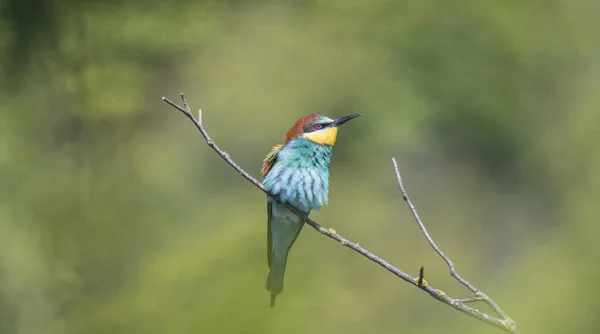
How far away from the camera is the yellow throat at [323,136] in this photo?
2.14 metres

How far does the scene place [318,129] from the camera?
2178 mm

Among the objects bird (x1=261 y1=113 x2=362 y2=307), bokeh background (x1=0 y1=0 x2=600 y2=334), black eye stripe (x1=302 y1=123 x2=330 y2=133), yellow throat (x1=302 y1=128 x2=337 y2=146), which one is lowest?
bird (x1=261 y1=113 x2=362 y2=307)

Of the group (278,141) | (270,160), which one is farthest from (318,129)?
(278,141)

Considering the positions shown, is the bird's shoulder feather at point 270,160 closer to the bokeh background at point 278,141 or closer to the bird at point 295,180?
the bird at point 295,180

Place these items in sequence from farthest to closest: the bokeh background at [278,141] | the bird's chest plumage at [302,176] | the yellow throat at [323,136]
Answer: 1. the bokeh background at [278,141]
2. the yellow throat at [323,136]
3. the bird's chest plumage at [302,176]

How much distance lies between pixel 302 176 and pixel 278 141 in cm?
520

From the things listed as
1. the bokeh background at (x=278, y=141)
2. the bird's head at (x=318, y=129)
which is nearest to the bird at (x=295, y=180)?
the bird's head at (x=318, y=129)

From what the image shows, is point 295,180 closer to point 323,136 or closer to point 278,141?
point 323,136

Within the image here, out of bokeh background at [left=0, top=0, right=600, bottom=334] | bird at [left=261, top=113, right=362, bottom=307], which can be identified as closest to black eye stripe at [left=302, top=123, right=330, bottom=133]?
bird at [left=261, top=113, right=362, bottom=307]

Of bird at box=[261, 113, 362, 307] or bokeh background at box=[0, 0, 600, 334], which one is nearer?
bird at box=[261, 113, 362, 307]

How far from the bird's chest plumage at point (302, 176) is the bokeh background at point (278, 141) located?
241cm

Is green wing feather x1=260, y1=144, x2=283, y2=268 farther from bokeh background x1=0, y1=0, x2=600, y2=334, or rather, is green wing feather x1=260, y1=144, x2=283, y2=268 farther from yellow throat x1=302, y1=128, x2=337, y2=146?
bokeh background x1=0, y1=0, x2=600, y2=334

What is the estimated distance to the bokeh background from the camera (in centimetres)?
526

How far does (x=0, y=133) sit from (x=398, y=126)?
4068 millimetres
